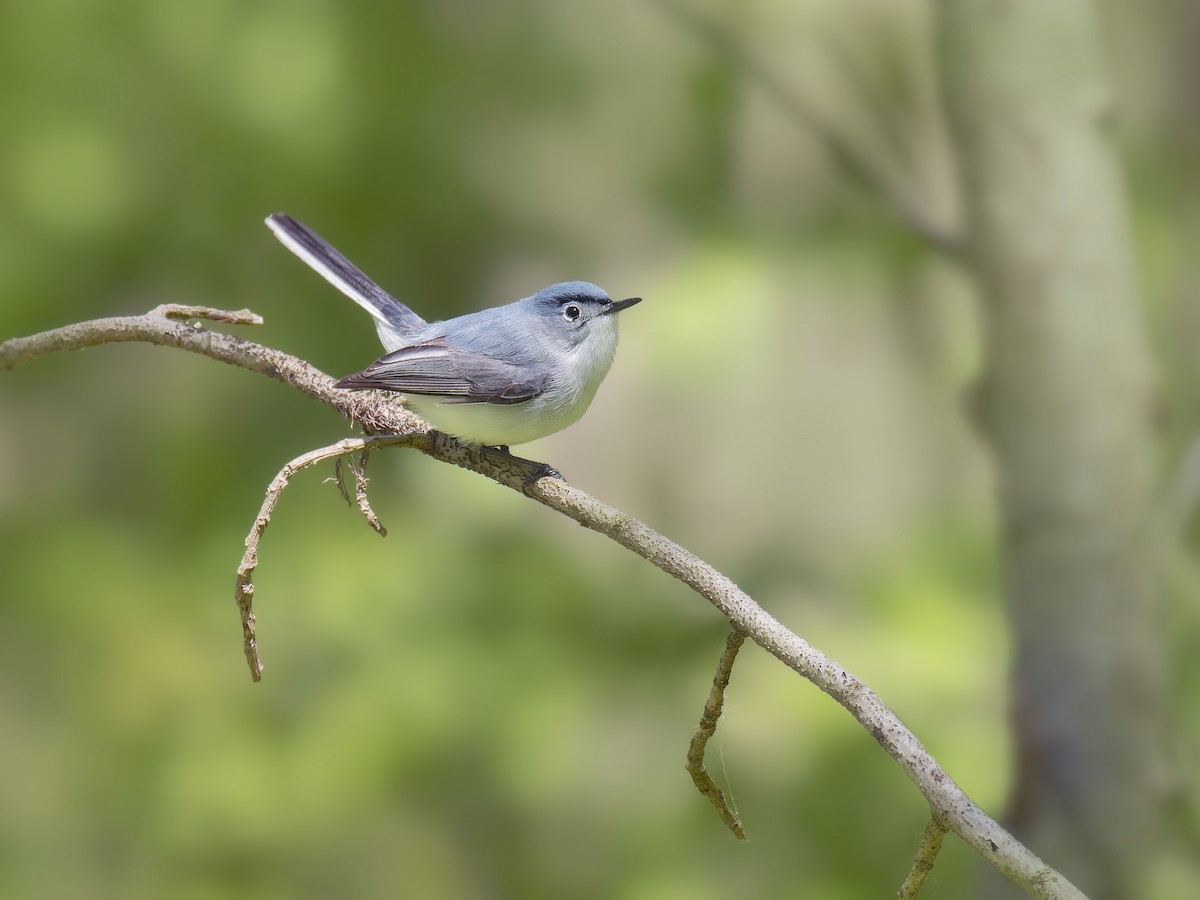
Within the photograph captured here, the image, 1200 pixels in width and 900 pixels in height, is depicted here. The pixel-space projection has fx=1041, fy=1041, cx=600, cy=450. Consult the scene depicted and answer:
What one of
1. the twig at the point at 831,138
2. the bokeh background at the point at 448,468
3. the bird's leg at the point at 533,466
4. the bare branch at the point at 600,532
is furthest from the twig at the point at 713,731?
the twig at the point at 831,138

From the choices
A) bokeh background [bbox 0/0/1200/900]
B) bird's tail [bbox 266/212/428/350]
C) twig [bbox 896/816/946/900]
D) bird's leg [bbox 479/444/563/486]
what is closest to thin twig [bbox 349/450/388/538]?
bird's leg [bbox 479/444/563/486]

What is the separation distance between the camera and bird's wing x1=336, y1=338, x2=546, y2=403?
1055 millimetres

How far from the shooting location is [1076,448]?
1.83 metres

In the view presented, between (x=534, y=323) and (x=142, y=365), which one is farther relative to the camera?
(x=142, y=365)

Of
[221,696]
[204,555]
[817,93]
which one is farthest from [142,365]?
[817,93]

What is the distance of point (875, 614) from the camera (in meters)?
1.94

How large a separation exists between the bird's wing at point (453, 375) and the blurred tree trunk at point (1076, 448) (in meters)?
1.14

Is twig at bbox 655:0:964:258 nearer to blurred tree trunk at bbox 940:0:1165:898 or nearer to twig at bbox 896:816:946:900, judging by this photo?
blurred tree trunk at bbox 940:0:1165:898

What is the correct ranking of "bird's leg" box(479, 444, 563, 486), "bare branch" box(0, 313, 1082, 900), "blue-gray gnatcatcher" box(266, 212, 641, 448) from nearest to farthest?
"bare branch" box(0, 313, 1082, 900) → "bird's leg" box(479, 444, 563, 486) → "blue-gray gnatcatcher" box(266, 212, 641, 448)

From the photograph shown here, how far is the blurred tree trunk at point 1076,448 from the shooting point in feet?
5.90

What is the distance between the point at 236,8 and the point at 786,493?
1.46 metres

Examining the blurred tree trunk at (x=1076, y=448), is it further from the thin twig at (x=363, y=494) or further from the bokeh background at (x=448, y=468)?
the thin twig at (x=363, y=494)

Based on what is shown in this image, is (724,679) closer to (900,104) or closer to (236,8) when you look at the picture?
(900,104)

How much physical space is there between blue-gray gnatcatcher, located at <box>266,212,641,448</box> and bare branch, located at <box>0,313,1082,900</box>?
4cm
